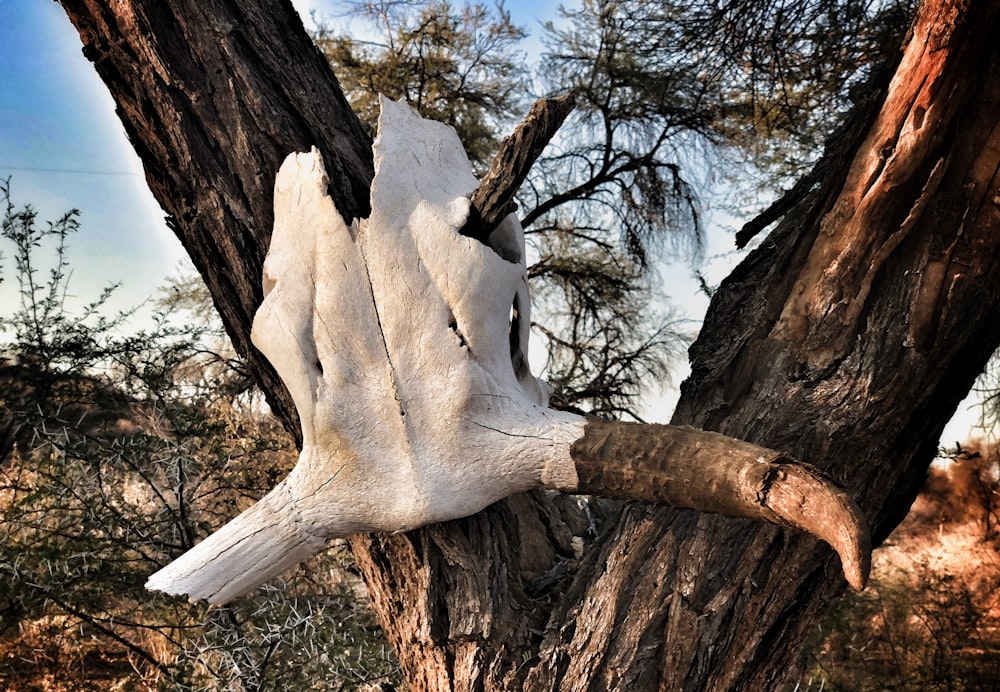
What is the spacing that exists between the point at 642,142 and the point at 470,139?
878 mm

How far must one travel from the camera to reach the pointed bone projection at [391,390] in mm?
1480

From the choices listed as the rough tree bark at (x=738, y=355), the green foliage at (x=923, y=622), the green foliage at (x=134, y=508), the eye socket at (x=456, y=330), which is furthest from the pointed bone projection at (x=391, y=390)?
the green foliage at (x=923, y=622)

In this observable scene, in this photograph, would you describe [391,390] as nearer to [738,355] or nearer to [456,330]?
[456,330]

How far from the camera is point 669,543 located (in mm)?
1615

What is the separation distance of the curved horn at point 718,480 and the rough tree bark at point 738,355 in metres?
0.27

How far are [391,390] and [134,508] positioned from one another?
7.21 feet

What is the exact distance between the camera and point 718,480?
1.32 m

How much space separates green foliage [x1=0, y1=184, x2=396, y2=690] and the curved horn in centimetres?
177

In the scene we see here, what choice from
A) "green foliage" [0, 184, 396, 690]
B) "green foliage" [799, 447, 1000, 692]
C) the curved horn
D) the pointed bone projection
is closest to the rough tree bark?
the pointed bone projection

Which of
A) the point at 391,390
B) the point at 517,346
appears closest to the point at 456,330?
the point at 391,390

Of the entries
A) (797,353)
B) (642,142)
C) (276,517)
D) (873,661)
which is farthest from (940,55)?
(873,661)

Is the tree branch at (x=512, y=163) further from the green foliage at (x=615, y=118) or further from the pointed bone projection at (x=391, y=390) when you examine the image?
the green foliage at (x=615, y=118)

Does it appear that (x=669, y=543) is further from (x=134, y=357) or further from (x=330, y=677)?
(x=134, y=357)

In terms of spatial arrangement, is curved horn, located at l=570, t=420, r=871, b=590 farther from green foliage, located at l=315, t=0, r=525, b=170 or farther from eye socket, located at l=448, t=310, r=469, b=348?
green foliage, located at l=315, t=0, r=525, b=170
